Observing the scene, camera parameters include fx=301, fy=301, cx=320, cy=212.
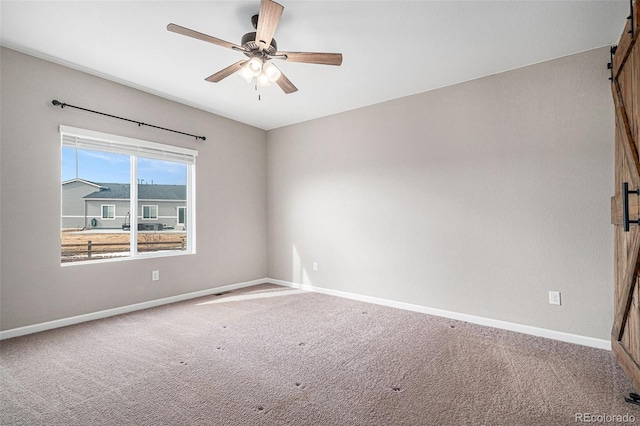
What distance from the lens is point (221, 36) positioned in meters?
2.57

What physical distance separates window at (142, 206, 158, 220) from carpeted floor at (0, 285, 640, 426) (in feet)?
4.08

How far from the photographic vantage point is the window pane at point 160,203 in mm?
3818

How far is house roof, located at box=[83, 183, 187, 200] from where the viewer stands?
3.49m

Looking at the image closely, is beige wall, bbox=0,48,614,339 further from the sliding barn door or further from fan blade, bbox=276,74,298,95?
fan blade, bbox=276,74,298,95

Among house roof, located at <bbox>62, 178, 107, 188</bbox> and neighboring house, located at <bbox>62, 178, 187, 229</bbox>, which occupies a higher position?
house roof, located at <bbox>62, 178, 107, 188</bbox>

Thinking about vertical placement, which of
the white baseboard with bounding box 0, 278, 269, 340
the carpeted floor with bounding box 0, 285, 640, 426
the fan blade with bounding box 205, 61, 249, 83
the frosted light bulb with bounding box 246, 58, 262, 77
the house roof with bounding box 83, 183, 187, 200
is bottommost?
the carpeted floor with bounding box 0, 285, 640, 426

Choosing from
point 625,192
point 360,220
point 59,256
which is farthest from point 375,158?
point 59,256

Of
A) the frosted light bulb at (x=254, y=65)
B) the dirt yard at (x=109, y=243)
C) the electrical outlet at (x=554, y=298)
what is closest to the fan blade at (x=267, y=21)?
the frosted light bulb at (x=254, y=65)

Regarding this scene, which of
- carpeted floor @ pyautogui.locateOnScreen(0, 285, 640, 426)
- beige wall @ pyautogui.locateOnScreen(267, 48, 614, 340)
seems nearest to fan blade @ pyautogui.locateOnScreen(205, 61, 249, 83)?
beige wall @ pyautogui.locateOnScreen(267, 48, 614, 340)

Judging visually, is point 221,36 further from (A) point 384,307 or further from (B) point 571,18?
(A) point 384,307

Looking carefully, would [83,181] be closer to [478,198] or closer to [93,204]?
[93,204]

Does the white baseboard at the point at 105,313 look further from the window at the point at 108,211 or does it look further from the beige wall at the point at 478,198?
the beige wall at the point at 478,198

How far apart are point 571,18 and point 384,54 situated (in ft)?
4.66

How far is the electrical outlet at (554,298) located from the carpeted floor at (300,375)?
35 cm
